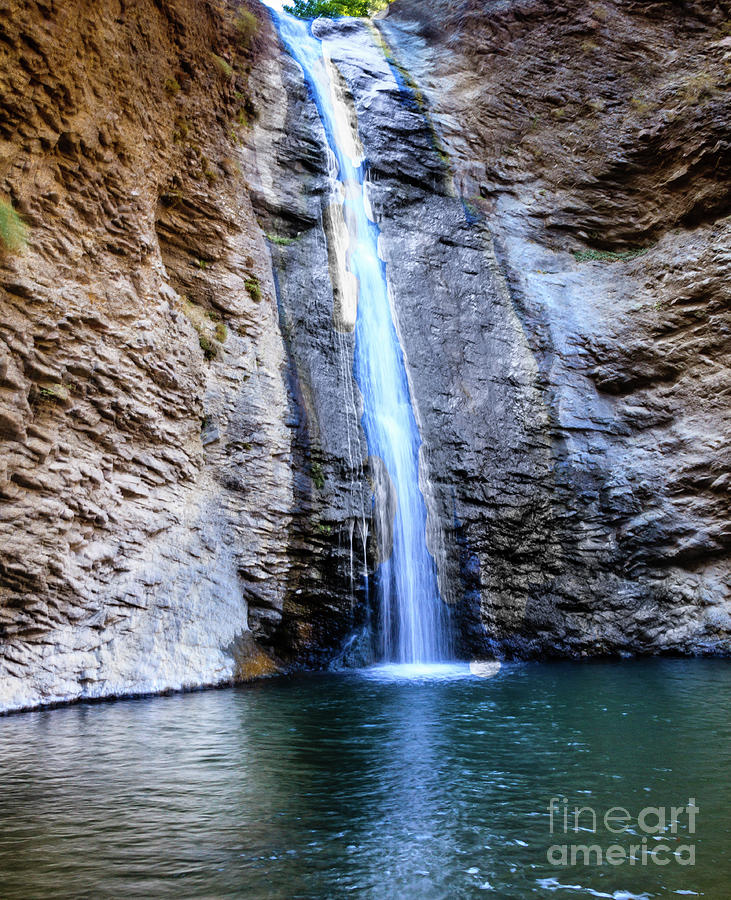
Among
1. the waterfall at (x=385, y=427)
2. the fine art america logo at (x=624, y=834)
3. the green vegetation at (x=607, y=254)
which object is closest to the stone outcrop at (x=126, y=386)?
the waterfall at (x=385, y=427)

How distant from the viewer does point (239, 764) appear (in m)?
4.11

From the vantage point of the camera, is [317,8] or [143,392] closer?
[143,392]

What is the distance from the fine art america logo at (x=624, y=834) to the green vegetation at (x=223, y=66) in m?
12.2

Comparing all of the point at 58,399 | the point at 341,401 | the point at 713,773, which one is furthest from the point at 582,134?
the point at 713,773

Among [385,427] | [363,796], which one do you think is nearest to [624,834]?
[363,796]

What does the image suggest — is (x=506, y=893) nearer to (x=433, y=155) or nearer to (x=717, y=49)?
(x=433, y=155)

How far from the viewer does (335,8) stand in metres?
22.2

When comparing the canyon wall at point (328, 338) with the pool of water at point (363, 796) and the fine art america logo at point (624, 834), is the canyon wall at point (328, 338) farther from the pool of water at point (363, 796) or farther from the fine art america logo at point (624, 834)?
the fine art america logo at point (624, 834)

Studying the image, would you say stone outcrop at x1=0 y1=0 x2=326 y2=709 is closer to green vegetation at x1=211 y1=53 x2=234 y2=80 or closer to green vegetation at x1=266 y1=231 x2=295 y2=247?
green vegetation at x1=266 y1=231 x2=295 y2=247

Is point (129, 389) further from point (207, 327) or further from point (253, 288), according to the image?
point (253, 288)

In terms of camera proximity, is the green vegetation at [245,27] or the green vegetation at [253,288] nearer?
the green vegetation at [253,288]

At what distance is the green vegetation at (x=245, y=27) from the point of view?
12858 millimetres

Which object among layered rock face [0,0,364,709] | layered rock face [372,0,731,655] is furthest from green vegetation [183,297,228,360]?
layered rock face [372,0,731,655]

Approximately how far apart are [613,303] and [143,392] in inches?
328
